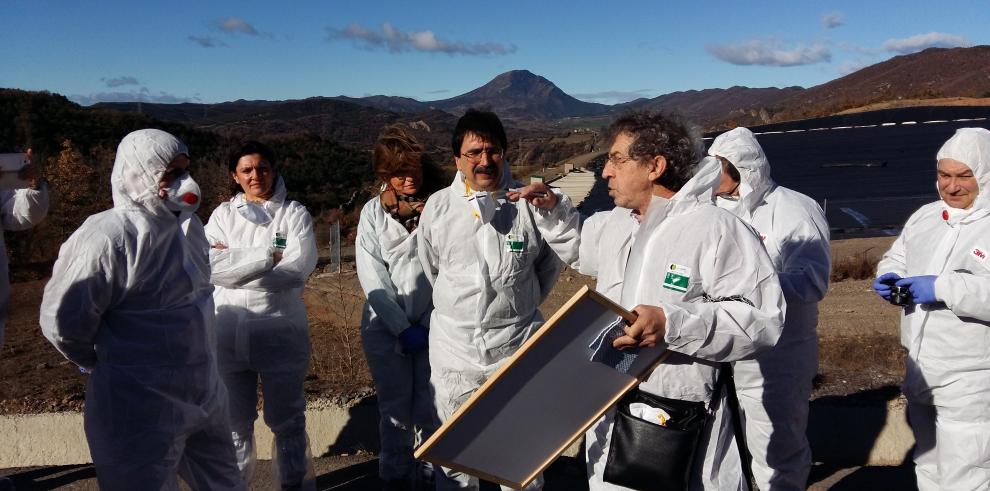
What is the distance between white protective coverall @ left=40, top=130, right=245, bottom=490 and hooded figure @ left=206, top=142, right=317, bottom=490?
938 mm

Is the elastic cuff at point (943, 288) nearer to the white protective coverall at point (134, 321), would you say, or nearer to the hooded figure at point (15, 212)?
the white protective coverall at point (134, 321)

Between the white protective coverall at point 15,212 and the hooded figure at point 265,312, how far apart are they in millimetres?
787

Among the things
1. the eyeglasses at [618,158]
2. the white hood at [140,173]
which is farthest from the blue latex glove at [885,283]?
the white hood at [140,173]

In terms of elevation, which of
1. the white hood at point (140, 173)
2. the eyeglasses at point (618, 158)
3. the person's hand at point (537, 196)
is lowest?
the person's hand at point (537, 196)

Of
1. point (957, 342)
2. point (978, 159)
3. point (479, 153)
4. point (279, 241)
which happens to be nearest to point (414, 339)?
point (279, 241)

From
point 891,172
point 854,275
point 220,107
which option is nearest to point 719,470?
point 854,275

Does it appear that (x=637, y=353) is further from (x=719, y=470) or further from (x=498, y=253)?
(x=498, y=253)

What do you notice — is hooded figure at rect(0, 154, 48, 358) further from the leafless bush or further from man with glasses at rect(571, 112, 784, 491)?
man with glasses at rect(571, 112, 784, 491)

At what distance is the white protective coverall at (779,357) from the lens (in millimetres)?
4020

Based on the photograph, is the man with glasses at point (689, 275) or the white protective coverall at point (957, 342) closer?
the man with glasses at point (689, 275)

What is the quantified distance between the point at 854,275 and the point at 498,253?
9.34 m

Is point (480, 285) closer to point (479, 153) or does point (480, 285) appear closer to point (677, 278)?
point (479, 153)

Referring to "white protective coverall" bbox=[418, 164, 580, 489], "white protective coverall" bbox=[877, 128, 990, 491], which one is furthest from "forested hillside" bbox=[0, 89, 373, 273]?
"white protective coverall" bbox=[877, 128, 990, 491]

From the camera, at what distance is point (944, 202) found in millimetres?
3572
